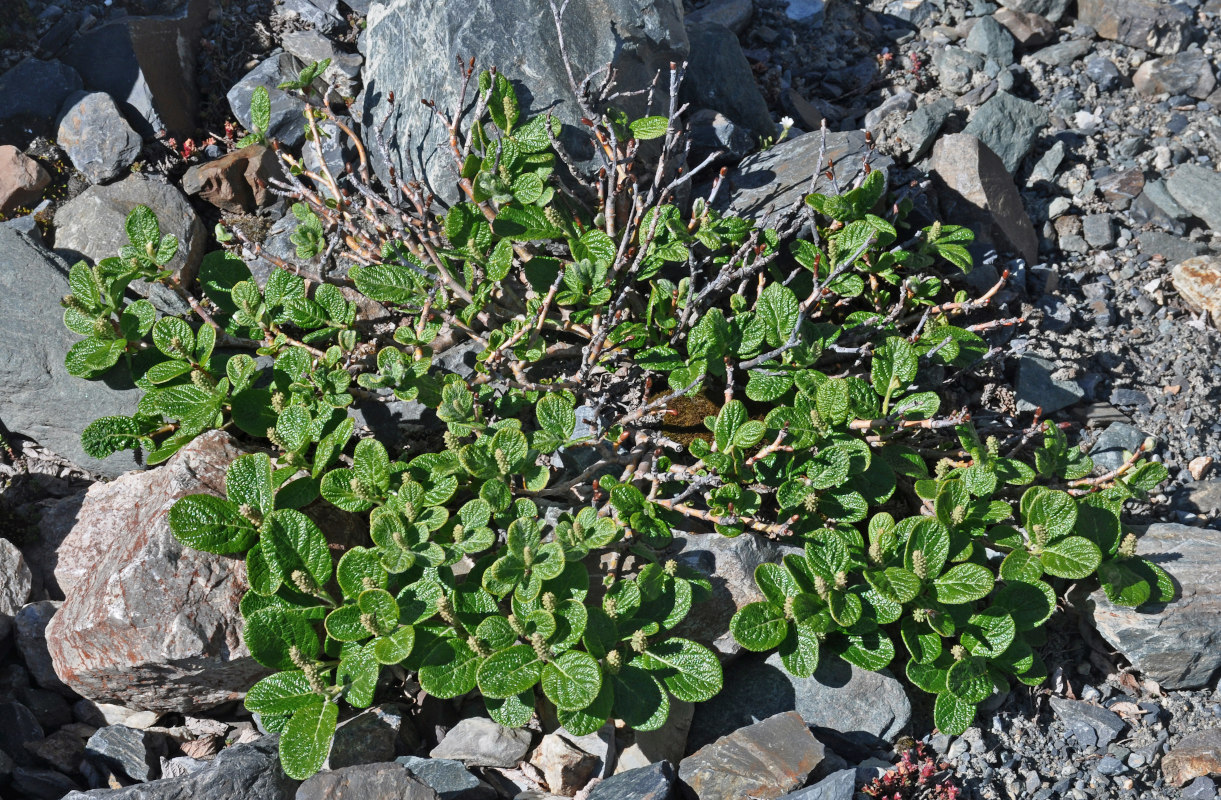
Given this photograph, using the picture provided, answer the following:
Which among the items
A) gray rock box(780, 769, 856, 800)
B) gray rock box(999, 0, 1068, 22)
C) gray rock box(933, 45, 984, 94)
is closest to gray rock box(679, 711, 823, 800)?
gray rock box(780, 769, 856, 800)

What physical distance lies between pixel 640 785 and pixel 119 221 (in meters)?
3.81

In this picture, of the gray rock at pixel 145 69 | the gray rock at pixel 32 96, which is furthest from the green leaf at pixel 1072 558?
the gray rock at pixel 32 96

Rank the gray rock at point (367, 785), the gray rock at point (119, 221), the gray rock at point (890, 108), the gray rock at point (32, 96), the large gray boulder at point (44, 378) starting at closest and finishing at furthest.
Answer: the gray rock at point (367, 785)
the large gray boulder at point (44, 378)
the gray rock at point (119, 221)
the gray rock at point (32, 96)
the gray rock at point (890, 108)

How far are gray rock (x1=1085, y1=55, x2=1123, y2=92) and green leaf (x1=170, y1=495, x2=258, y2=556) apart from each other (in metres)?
5.65

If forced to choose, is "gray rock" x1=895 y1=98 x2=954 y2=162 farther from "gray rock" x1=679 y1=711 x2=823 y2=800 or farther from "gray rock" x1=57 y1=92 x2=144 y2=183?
"gray rock" x1=57 y1=92 x2=144 y2=183

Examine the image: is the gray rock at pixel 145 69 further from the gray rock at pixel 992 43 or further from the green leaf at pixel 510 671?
the gray rock at pixel 992 43

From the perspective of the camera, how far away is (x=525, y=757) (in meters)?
3.65

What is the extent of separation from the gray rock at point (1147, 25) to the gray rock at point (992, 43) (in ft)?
2.40

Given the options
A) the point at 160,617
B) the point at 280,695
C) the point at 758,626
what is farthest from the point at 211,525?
the point at 758,626

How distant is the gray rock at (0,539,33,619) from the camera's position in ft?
13.1

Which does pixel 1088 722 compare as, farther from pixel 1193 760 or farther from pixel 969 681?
pixel 969 681

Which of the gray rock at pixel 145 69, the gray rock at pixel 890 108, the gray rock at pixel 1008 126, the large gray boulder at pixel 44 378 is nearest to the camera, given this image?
the large gray boulder at pixel 44 378

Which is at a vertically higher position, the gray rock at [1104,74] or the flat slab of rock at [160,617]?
the flat slab of rock at [160,617]

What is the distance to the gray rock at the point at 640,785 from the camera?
10.8 feet
